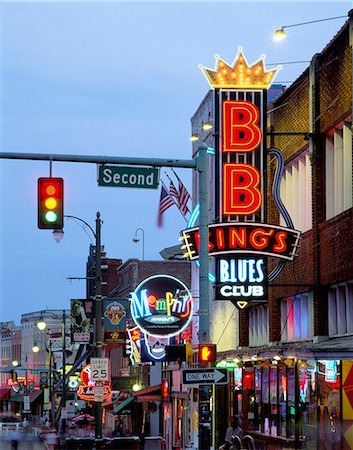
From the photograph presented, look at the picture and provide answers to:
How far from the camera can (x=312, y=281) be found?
27906 millimetres

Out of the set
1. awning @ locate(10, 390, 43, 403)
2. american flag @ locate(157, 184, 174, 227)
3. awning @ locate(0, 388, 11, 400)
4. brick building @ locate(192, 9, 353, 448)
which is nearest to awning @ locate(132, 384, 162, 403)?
american flag @ locate(157, 184, 174, 227)

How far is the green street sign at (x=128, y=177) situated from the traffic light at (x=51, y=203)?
1036 mm

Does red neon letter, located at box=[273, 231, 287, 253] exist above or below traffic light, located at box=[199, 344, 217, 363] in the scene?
above

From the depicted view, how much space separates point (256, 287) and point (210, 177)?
1420 centimetres

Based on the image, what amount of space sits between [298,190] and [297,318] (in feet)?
13.0

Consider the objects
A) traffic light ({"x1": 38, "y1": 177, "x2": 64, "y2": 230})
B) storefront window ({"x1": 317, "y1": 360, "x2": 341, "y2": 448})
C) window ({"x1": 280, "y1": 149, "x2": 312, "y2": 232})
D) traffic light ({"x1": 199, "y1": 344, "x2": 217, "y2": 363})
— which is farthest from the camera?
window ({"x1": 280, "y1": 149, "x2": 312, "y2": 232})

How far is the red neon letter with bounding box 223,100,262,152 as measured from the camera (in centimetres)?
2852

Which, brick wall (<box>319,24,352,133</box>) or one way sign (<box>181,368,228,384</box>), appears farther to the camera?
brick wall (<box>319,24,352,133</box>)

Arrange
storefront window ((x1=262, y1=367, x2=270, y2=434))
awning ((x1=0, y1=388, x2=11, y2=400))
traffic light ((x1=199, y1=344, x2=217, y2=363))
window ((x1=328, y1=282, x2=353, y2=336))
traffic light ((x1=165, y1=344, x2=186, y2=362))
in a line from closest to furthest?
1. traffic light ((x1=199, y1=344, x2=217, y2=363))
2. traffic light ((x1=165, y1=344, x2=186, y2=362))
3. window ((x1=328, y1=282, x2=353, y2=336))
4. storefront window ((x1=262, y1=367, x2=270, y2=434))
5. awning ((x1=0, y1=388, x2=11, y2=400))

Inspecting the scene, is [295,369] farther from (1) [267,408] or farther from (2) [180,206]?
(2) [180,206]

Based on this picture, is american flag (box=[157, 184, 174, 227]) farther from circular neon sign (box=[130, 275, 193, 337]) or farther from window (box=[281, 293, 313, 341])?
window (box=[281, 293, 313, 341])

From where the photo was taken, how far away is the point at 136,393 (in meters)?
53.4

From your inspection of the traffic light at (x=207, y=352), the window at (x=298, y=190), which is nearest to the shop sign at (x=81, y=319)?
the window at (x=298, y=190)

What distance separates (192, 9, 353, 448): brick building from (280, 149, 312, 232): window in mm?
33
